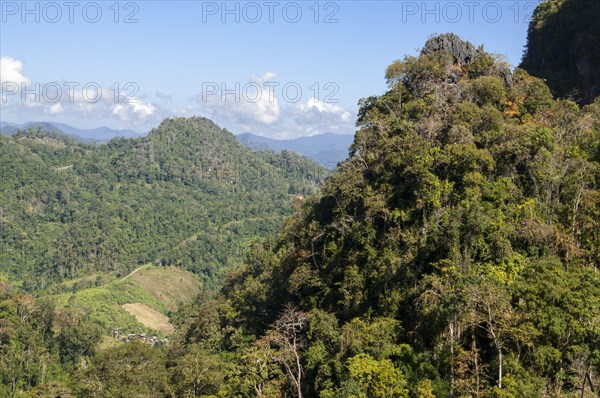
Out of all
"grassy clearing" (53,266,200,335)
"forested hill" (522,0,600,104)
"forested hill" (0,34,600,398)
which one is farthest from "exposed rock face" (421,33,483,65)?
"grassy clearing" (53,266,200,335)

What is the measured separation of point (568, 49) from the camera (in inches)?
1817

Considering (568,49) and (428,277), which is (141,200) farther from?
(428,277)

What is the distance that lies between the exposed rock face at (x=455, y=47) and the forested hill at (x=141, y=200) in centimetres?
7911

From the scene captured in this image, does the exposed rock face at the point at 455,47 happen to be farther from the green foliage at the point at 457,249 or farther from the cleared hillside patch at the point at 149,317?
the cleared hillside patch at the point at 149,317

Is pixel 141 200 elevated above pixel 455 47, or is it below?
below

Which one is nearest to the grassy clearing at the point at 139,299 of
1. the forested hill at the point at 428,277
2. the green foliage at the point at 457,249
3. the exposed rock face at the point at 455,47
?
the forested hill at the point at 428,277

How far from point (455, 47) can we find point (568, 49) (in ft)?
52.7

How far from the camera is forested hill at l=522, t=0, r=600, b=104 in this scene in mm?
42375

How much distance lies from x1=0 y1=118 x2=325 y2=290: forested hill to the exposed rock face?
79.1 m

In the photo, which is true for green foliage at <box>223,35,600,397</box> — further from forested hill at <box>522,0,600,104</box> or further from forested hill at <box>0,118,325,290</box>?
forested hill at <box>0,118,325,290</box>

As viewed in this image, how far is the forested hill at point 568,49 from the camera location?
139 ft

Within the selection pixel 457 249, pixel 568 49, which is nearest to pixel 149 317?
pixel 568 49

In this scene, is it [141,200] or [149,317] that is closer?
[149,317]

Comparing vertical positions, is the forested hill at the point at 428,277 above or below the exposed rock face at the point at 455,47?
below
